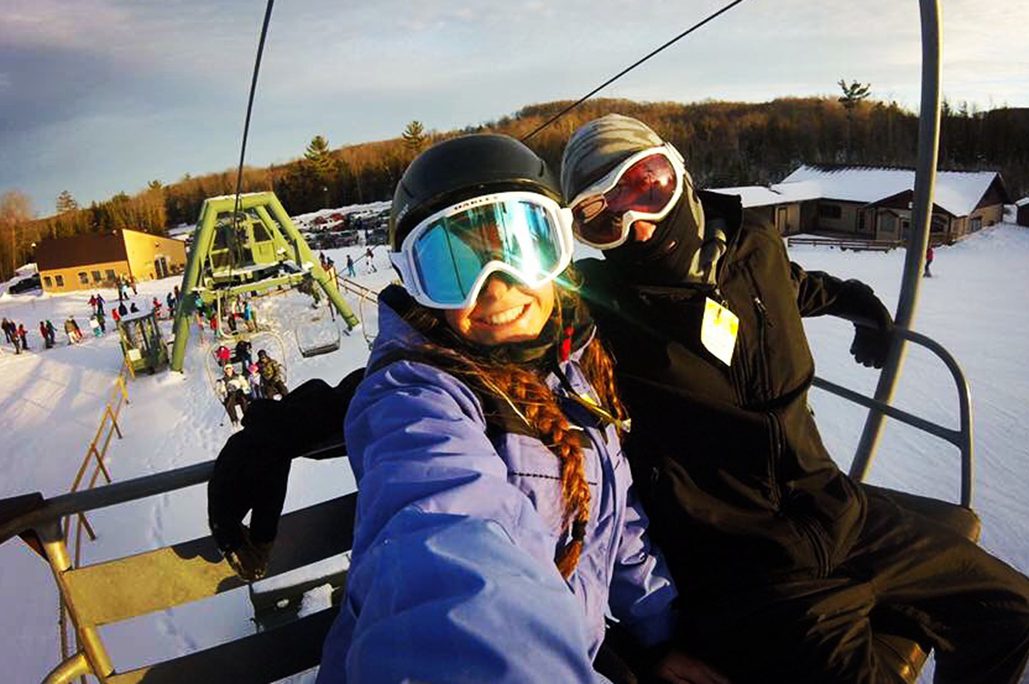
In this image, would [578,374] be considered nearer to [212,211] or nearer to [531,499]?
[531,499]

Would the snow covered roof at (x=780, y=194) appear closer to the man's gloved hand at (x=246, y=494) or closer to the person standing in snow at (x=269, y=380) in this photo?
the person standing in snow at (x=269, y=380)

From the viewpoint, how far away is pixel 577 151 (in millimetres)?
2096

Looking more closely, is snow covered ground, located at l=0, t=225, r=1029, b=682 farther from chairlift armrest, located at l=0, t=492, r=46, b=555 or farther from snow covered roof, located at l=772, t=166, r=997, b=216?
snow covered roof, located at l=772, t=166, r=997, b=216

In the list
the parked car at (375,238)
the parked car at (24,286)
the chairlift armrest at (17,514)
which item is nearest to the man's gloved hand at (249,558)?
the chairlift armrest at (17,514)

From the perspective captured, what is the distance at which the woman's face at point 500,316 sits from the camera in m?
1.48

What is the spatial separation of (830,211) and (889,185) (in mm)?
2992

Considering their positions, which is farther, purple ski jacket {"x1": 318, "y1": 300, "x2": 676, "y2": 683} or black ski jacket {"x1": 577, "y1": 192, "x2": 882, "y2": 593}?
black ski jacket {"x1": 577, "y1": 192, "x2": 882, "y2": 593}

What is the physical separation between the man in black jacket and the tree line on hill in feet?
134

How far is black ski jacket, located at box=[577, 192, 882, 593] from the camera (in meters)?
1.71

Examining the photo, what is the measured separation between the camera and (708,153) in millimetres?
60688

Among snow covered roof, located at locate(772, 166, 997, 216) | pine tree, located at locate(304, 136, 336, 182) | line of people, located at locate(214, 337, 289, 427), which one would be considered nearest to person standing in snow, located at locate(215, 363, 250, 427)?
line of people, located at locate(214, 337, 289, 427)

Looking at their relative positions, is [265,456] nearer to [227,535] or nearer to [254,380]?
[227,535]

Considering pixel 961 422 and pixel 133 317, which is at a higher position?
pixel 961 422

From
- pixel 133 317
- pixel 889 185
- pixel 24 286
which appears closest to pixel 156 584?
pixel 133 317
